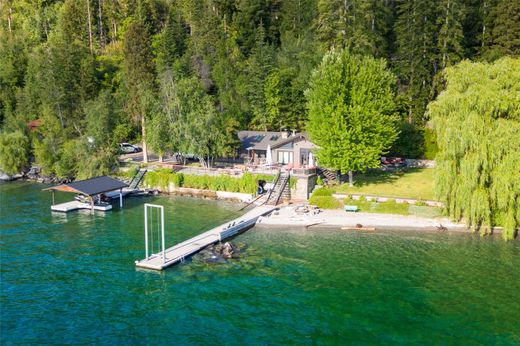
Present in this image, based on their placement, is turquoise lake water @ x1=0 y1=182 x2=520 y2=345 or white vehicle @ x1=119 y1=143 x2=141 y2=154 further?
white vehicle @ x1=119 y1=143 x2=141 y2=154

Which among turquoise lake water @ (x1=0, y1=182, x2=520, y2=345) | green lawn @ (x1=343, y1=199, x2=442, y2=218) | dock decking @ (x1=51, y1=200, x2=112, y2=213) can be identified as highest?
dock decking @ (x1=51, y1=200, x2=112, y2=213)

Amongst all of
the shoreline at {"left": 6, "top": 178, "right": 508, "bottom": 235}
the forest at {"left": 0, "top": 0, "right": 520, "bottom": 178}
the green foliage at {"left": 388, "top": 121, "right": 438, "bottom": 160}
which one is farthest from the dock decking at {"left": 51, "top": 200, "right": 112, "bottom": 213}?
the green foliage at {"left": 388, "top": 121, "right": 438, "bottom": 160}

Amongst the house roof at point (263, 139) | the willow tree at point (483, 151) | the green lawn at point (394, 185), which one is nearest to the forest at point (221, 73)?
the house roof at point (263, 139)

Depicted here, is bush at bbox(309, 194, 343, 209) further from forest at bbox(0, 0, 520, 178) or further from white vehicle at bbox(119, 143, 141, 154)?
white vehicle at bbox(119, 143, 141, 154)

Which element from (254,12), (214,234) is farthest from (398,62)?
(214,234)

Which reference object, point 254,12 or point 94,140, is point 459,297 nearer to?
point 94,140

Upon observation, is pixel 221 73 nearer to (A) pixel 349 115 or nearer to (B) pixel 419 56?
(B) pixel 419 56

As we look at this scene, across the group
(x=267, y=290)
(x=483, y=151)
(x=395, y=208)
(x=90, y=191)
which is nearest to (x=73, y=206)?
(x=90, y=191)
